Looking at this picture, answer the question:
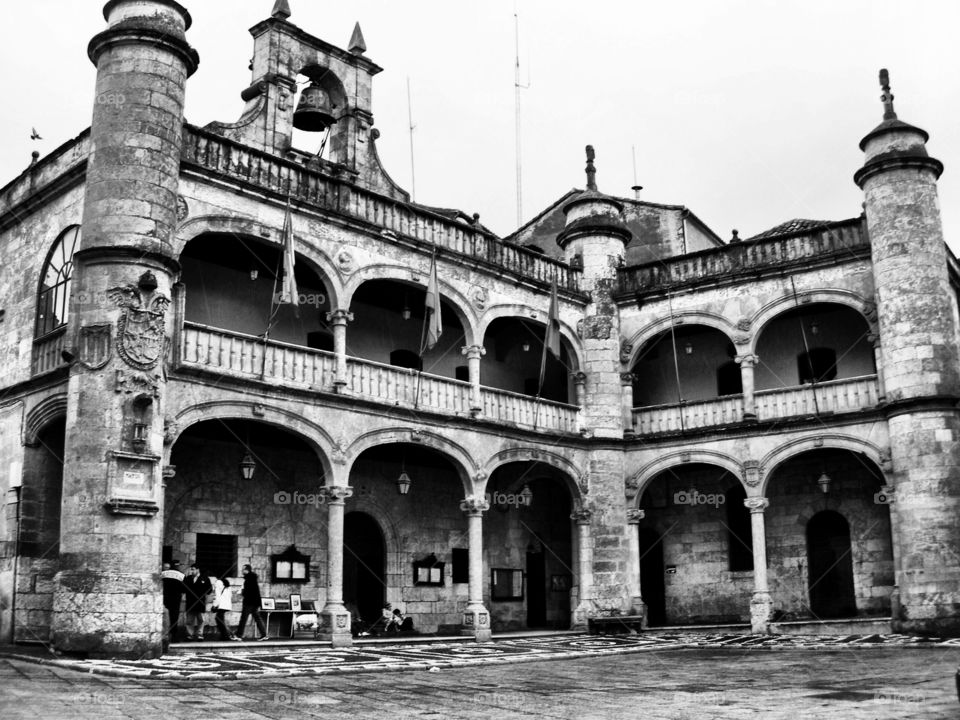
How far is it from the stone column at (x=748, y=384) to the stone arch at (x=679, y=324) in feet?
1.71

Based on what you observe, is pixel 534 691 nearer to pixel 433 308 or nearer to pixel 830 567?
pixel 433 308

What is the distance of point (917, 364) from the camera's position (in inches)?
739

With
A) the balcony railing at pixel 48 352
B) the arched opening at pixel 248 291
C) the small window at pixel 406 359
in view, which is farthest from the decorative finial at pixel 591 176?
the balcony railing at pixel 48 352

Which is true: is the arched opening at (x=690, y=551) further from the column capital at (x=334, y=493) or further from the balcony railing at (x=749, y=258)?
the column capital at (x=334, y=493)

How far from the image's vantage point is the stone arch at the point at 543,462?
19558mm

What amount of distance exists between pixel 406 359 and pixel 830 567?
10.1 metres

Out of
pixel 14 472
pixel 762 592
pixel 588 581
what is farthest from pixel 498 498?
pixel 14 472

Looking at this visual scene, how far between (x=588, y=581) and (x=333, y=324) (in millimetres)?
8037

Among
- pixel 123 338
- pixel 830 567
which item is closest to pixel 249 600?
pixel 123 338

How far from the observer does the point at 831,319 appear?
2236cm

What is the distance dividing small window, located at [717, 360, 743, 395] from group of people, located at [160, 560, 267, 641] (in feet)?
38.9

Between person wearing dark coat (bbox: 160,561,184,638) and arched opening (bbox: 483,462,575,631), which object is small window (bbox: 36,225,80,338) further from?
arched opening (bbox: 483,462,575,631)

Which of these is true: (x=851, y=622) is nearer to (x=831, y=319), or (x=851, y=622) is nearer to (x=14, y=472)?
(x=831, y=319)

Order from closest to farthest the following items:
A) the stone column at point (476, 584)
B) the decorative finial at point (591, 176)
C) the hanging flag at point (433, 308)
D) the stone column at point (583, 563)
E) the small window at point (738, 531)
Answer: the hanging flag at point (433, 308) < the stone column at point (476, 584) < the stone column at point (583, 563) < the small window at point (738, 531) < the decorative finial at point (591, 176)
